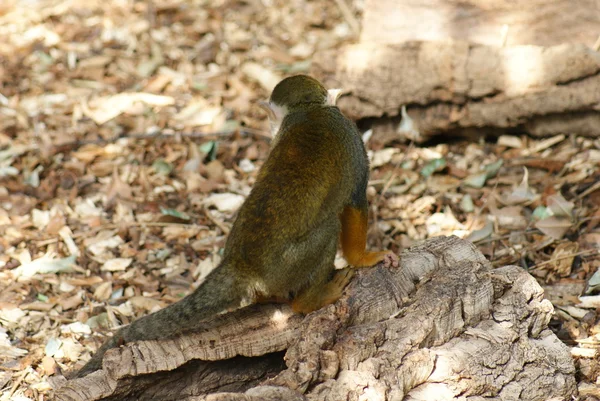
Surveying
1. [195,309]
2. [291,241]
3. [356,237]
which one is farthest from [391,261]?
[195,309]

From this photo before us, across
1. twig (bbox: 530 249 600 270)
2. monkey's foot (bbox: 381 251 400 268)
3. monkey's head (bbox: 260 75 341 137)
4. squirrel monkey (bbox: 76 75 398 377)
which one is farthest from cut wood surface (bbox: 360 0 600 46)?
monkey's foot (bbox: 381 251 400 268)

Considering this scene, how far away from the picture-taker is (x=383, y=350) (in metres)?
2.92

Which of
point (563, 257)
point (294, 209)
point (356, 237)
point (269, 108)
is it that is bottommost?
point (563, 257)

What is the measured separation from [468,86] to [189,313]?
309cm

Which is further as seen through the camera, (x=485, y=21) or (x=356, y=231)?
(x=485, y=21)

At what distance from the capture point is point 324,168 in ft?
10.8

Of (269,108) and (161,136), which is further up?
(269,108)

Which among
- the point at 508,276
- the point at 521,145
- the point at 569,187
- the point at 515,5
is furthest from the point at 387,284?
the point at 515,5

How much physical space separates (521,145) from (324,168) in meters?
2.66

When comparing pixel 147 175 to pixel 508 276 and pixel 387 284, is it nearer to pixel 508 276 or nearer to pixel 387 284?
pixel 387 284

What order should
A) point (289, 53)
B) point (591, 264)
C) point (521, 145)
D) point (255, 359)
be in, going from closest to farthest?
point (255, 359), point (591, 264), point (521, 145), point (289, 53)

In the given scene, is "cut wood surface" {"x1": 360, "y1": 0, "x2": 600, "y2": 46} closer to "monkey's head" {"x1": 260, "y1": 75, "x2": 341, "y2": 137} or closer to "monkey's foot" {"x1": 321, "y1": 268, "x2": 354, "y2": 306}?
"monkey's head" {"x1": 260, "y1": 75, "x2": 341, "y2": 137}

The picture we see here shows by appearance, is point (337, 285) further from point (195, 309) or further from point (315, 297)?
point (195, 309)

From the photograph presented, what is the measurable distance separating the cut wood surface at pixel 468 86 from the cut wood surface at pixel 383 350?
2.23 m
